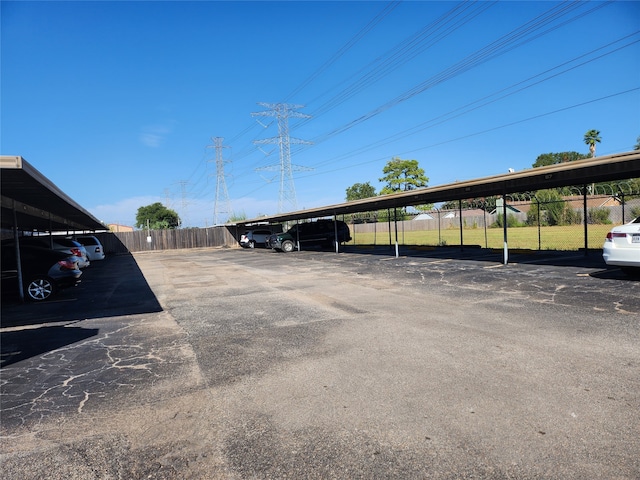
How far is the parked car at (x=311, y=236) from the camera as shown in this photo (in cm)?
2878

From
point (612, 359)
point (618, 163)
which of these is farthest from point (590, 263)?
point (612, 359)

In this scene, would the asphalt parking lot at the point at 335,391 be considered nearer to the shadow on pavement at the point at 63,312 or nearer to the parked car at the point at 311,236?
the shadow on pavement at the point at 63,312

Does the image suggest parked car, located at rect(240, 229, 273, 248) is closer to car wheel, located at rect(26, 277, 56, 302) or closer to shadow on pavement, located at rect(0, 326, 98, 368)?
car wheel, located at rect(26, 277, 56, 302)

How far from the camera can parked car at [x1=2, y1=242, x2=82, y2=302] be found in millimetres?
10891

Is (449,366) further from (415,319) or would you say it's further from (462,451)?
(415,319)

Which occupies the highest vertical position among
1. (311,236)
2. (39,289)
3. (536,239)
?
(311,236)

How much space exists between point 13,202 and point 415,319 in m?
10.1

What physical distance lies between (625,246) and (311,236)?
69.0 ft

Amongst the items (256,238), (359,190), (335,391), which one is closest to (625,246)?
(335,391)

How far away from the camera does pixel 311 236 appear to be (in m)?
28.8

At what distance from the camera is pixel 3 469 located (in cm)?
297

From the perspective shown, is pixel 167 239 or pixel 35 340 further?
pixel 167 239

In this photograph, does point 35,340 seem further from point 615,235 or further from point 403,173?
point 403,173

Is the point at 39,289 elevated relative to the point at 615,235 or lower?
lower
